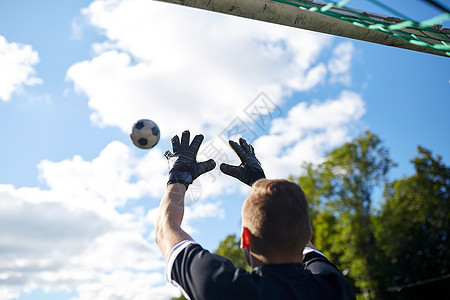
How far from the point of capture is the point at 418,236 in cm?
2642

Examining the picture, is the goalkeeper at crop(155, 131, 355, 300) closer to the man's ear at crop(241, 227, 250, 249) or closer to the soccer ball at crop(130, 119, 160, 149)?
the man's ear at crop(241, 227, 250, 249)

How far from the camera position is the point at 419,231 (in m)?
26.4

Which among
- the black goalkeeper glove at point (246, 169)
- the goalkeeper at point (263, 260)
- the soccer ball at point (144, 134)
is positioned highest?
the soccer ball at point (144, 134)

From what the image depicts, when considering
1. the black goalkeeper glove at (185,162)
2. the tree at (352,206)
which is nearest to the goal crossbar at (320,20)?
the black goalkeeper glove at (185,162)

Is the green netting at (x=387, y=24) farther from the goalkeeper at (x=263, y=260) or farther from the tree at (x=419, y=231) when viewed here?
the tree at (x=419, y=231)

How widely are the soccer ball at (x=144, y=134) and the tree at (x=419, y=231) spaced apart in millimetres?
25545

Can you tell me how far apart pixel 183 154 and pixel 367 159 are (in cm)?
2637

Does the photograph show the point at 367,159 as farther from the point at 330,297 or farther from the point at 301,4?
the point at 330,297

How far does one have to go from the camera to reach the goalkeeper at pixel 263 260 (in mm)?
1668

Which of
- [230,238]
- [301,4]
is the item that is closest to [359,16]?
[301,4]

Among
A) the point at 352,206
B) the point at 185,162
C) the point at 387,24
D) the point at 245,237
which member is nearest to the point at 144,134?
the point at 185,162

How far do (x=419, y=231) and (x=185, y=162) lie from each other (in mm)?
28309

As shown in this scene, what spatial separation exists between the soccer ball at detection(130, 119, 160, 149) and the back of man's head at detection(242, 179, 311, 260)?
7.86ft

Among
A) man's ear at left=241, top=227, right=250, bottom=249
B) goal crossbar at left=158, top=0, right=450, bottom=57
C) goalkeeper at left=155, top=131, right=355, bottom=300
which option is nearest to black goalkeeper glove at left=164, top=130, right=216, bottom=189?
goalkeeper at left=155, top=131, right=355, bottom=300
